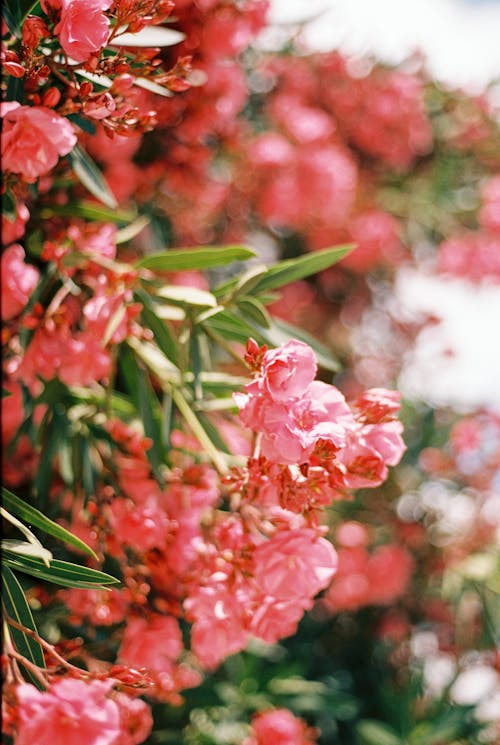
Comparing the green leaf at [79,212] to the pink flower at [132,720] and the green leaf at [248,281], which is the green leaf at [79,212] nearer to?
the green leaf at [248,281]

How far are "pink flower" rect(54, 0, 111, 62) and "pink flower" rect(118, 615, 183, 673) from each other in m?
0.89

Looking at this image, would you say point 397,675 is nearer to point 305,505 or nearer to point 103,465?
point 103,465

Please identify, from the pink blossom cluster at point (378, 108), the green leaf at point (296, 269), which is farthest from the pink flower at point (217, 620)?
the pink blossom cluster at point (378, 108)

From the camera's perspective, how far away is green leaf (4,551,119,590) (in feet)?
3.20

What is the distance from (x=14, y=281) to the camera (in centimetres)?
130

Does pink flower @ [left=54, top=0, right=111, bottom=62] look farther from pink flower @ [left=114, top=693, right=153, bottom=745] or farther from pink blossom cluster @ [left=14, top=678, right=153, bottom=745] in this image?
pink flower @ [left=114, top=693, right=153, bottom=745]

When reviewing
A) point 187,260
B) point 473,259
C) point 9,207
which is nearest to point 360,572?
point 473,259

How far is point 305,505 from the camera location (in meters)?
0.97

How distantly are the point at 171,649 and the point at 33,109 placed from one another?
0.89 metres

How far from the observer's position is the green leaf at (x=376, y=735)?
2170 mm

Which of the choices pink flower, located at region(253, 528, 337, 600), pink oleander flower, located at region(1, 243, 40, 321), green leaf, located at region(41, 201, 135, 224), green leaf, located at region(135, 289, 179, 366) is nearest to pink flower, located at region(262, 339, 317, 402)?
pink flower, located at region(253, 528, 337, 600)

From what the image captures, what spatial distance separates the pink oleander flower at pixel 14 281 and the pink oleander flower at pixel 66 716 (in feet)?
2.27

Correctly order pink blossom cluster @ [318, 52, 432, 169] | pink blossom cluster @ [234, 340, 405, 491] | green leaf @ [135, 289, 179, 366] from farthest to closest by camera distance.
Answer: pink blossom cluster @ [318, 52, 432, 169] → green leaf @ [135, 289, 179, 366] → pink blossom cluster @ [234, 340, 405, 491]

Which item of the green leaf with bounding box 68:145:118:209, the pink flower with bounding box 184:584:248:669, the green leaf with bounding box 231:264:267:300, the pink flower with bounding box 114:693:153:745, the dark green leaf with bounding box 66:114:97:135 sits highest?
the dark green leaf with bounding box 66:114:97:135
